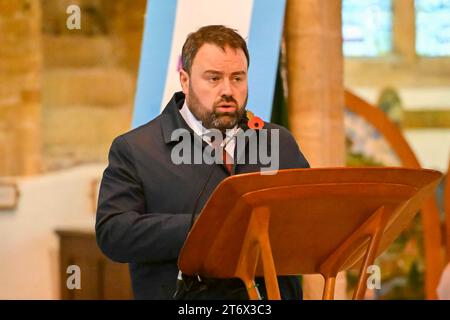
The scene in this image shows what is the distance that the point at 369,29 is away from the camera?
1222 centimetres

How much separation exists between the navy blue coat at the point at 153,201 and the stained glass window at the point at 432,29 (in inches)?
352

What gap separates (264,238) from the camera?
2699mm

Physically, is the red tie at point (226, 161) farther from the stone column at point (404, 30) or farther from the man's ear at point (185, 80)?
the stone column at point (404, 30)

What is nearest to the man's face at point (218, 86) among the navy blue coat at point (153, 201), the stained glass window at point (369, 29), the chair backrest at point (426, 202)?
the navy blue coat at point (153, 201)

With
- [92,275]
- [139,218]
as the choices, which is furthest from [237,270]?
[92,275]

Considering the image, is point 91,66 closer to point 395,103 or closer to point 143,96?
point 143,96

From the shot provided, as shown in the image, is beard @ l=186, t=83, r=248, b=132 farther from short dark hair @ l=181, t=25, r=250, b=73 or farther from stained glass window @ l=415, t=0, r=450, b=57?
stained glass window @ l=415, t=0, r=450, b=57

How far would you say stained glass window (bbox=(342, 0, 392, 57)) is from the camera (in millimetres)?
11906

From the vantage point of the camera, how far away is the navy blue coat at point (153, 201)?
3072 mm

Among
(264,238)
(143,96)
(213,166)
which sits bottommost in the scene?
(264,238)

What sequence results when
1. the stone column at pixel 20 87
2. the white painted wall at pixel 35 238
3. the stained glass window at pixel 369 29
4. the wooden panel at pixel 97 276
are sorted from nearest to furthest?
the wooden panel at pixel 97 276 → the white painted wall at pixel 35 238 → the stone column at pixel 20 87 → the stained glass window at pixel 369 29

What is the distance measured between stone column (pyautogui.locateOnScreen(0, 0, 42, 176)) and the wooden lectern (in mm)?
4798
